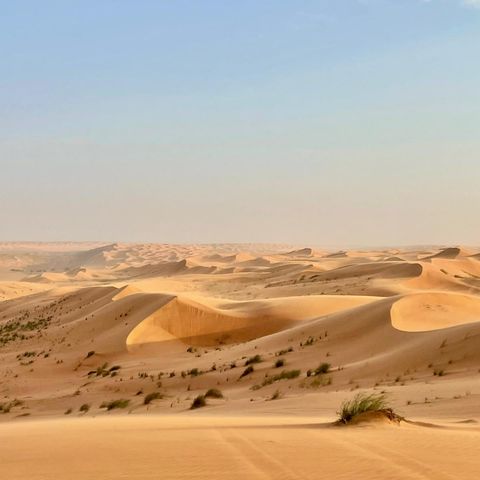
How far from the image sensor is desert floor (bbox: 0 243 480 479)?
222 inches

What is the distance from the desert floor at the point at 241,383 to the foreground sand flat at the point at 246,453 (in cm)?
2

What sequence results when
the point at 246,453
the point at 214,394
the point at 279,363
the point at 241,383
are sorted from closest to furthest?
the point at 246,453 < the point at 214,394 < the point at 241,383 < the point at 279,363

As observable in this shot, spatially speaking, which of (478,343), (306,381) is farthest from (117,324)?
(478,343)

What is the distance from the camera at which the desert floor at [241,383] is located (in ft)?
18.5

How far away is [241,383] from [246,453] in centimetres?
920

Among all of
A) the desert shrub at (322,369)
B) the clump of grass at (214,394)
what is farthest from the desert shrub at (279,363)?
the clump of grass at (214,394)

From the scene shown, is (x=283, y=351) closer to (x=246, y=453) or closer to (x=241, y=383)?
(x=241, y=383)

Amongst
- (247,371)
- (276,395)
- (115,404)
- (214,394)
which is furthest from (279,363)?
(115,404)

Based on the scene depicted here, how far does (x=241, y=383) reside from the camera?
587 inches

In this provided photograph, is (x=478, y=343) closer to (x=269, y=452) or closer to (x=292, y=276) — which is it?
(x=269, y=452)

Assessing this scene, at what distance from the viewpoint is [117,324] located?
27125 millimetres

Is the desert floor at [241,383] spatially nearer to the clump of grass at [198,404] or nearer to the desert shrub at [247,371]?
the desert shrub at [247,371]

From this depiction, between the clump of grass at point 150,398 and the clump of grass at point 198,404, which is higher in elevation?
the clump of grass at point 198,404

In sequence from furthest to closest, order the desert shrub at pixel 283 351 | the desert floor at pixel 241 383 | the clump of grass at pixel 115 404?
the desert shrub at pixel 283 351 → the clump of grass at pixel 115 404 → the desert floor at pixel 241 383
